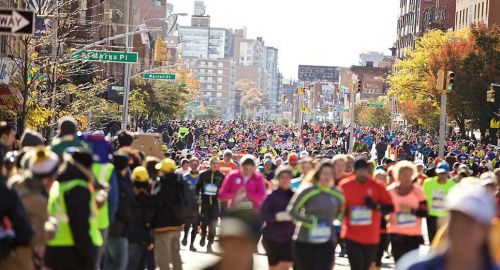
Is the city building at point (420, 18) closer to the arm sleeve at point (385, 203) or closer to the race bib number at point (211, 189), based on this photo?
the race bib number at point (211, 189)

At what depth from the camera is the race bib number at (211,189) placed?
766 inches

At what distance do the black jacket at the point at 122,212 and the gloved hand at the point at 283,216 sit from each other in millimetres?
1656

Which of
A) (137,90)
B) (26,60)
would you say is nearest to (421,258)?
(26,60)

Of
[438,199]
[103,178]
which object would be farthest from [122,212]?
[438,199]

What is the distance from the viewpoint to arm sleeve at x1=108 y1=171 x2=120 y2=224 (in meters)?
11.5

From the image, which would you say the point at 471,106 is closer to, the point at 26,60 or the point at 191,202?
the point at 26,60

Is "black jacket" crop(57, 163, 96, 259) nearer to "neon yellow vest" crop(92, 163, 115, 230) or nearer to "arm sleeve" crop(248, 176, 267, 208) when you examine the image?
"neon yellow vest" crop(92, 163, 115, 230)

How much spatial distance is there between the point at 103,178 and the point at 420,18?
444 feet

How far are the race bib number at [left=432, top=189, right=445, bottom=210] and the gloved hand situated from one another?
3.91 meters

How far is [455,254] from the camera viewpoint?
4.35 m

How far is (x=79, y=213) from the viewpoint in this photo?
9.75 metres

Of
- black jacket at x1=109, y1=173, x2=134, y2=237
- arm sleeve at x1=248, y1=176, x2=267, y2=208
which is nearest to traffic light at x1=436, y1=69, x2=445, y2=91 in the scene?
arm sleeve at x1=248, y1=176, x2=267, y2=208

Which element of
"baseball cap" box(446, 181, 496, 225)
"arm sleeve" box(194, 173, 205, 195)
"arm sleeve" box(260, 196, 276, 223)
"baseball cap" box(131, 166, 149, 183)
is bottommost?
"arm sleeve" box(194, 173, 205, 195)

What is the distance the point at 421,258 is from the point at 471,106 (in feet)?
243
